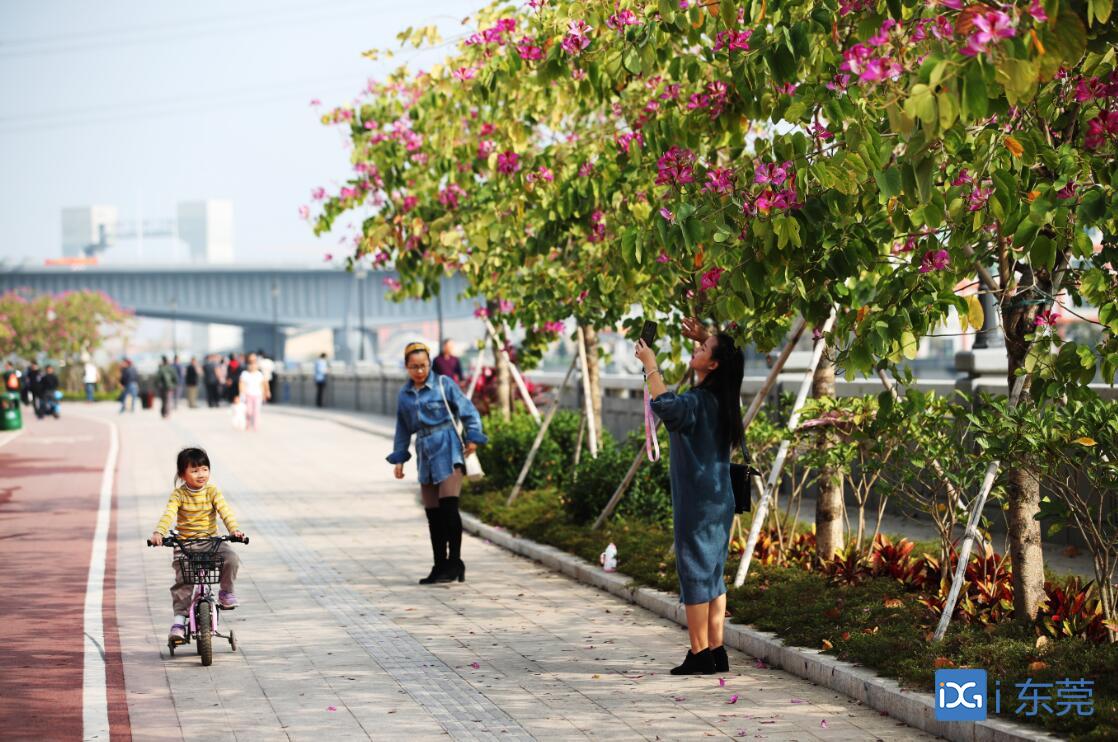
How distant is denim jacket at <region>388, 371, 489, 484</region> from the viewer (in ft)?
40.7

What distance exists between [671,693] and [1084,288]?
9.66 ft

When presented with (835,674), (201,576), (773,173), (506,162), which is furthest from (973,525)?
(506,162)

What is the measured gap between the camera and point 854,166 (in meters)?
7.00

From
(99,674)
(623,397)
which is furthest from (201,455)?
(623,397)

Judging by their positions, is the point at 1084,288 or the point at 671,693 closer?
the point at 1084,288

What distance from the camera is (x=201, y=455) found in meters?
9.45

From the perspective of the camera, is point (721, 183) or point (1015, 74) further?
point (721, 183)

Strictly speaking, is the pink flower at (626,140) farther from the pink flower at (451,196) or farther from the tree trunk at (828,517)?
the pink flower at (451,196)

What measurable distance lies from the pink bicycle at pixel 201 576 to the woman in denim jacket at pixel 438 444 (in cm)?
306

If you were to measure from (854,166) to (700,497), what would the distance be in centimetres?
221

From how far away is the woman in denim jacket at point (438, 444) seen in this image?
12.4 m

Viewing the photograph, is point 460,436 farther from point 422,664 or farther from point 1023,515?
point 1023,515

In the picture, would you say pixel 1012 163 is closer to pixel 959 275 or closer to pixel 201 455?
pixel 959 275

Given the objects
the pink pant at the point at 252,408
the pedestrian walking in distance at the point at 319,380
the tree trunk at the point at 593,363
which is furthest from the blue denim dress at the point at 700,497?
the pedestrian walking in distance at the point at 319,380
